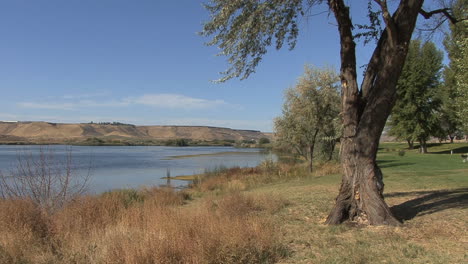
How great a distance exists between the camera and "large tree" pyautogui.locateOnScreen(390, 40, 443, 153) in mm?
47031

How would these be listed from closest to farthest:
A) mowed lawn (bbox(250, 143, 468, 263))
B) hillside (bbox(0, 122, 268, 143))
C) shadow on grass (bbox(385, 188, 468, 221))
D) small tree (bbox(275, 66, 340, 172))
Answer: mowed lawn (bbox(250, 143, 468, 263))
shadow on grass (bbox(385, 188, 468, 221))
small tree (bbox(275, 66, 340, 172))
hillside (bbox(0, 122, 268, 143))

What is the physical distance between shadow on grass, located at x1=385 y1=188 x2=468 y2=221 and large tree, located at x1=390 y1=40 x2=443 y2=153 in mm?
40468

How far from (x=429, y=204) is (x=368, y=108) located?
3905 millimetres

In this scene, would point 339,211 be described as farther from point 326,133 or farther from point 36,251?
point 326,133

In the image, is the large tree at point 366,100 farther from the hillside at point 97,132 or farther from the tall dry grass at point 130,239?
the hillside at point 97,132

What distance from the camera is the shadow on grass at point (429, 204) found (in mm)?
8227

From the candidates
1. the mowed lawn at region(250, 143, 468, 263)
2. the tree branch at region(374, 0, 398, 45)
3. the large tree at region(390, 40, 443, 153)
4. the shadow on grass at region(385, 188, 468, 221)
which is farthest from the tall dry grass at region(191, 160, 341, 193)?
the large tree at region(390, 40, 443, 153)

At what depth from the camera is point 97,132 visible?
152375mm

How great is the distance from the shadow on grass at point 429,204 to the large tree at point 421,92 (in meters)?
40.5

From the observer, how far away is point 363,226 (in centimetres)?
710

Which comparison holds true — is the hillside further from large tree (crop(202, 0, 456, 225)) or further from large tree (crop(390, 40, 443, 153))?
large tree (crop(202, 0, 456, 225))

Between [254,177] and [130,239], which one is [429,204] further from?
[254,177]

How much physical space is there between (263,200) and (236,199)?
108 cm

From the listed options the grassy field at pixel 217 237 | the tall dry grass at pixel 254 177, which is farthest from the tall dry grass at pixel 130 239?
the tall dry grass at pixel 254 177
